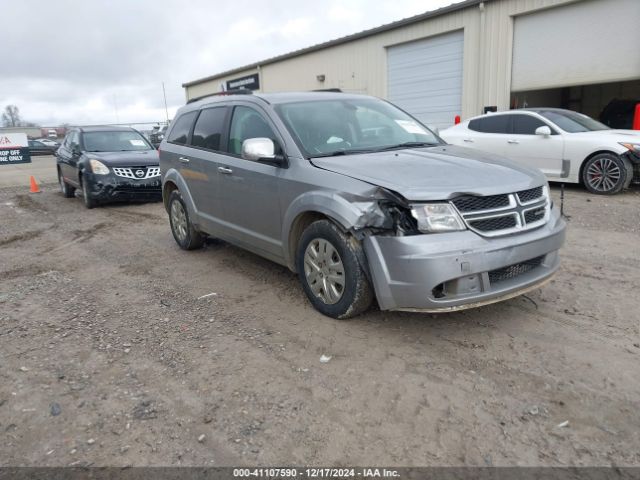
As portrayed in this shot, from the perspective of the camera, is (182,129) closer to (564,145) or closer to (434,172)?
(434,172)

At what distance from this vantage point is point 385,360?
343 centimetres

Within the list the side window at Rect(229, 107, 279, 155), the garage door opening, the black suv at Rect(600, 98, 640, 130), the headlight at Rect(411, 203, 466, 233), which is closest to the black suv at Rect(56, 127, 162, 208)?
the side window at Rect(229, 107, 279, 155)

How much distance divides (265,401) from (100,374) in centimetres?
120

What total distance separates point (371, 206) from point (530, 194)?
4.08 feet

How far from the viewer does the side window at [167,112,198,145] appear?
242 inches

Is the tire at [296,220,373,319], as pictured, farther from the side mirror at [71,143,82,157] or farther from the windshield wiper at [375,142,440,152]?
the side mirror at [71,143,82,157]

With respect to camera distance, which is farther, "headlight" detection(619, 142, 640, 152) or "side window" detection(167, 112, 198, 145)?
"headlight" detection(619, 142, 640, 152)

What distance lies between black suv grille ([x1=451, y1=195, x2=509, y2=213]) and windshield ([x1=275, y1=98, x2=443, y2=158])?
1.21 metres

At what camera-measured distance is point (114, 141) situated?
1138cm

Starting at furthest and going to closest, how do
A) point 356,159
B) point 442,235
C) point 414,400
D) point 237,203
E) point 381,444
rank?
1. point 237,203
2. point 356,159
3. point 442,235
4. point 414,400
5. point 381,444

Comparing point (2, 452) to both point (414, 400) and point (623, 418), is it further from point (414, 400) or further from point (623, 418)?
point (623, 418)

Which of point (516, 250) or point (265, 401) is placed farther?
point (516, 250)

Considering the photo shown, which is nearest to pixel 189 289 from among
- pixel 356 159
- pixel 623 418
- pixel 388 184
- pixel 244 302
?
pixel 244 302

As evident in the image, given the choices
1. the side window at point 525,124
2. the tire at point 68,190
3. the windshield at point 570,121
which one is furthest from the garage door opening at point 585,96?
the tire at point 68,190
